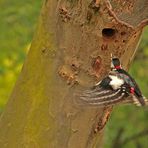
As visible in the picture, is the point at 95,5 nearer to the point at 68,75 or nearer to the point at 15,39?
the point at 68,75

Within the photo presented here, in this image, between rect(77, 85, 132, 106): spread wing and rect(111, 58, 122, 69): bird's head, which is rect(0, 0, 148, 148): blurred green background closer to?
rect(111, 58, 122, 69): bird's head

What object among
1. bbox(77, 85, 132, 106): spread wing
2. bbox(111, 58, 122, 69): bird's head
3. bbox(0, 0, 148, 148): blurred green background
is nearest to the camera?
bbox(77, 85, 132, 106): spread wing

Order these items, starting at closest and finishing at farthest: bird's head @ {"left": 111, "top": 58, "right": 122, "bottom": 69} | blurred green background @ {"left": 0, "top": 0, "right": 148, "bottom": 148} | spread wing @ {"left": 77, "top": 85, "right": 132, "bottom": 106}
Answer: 1. spread wing @ {"left": 77, "top": 85, "right": 132, "bottom": 106}
2. bird's head @ {"left": 111, "top": 58, "right": 122, "bottom": 69}
3. blurred green background @ {"left": 0, "top": 0, "right": 148, "bottom": 148}

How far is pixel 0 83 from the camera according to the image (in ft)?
17.0

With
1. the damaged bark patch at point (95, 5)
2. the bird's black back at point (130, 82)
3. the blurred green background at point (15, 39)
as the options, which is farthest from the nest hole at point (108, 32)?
the blurred green background at point (15, 39)

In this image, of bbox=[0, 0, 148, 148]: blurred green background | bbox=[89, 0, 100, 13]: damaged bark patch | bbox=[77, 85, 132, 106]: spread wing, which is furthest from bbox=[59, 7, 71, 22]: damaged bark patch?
bbox=[0, 0, 148, 148]: blurred green background

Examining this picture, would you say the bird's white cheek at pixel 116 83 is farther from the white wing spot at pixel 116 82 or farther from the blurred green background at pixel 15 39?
the blurred green background at pixel 15 39

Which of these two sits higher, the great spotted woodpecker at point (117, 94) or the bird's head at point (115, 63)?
the bird's head at point (115, 63)

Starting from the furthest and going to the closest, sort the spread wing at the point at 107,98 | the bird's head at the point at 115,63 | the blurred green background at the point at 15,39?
the blurred green background at the point at 15,39, the bird's head at the point at 115,63, the spread wing at the point at 107,98

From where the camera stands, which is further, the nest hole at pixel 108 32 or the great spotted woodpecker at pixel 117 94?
the nest hole at pixel 108 32

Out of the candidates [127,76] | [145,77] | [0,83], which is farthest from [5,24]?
[127,76]

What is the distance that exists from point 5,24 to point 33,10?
27 centimetres

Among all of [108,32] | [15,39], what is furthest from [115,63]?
[15,39]

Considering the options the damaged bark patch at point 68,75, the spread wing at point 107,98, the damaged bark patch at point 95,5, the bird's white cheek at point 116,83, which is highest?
the damaged bark patch at point 95,5
